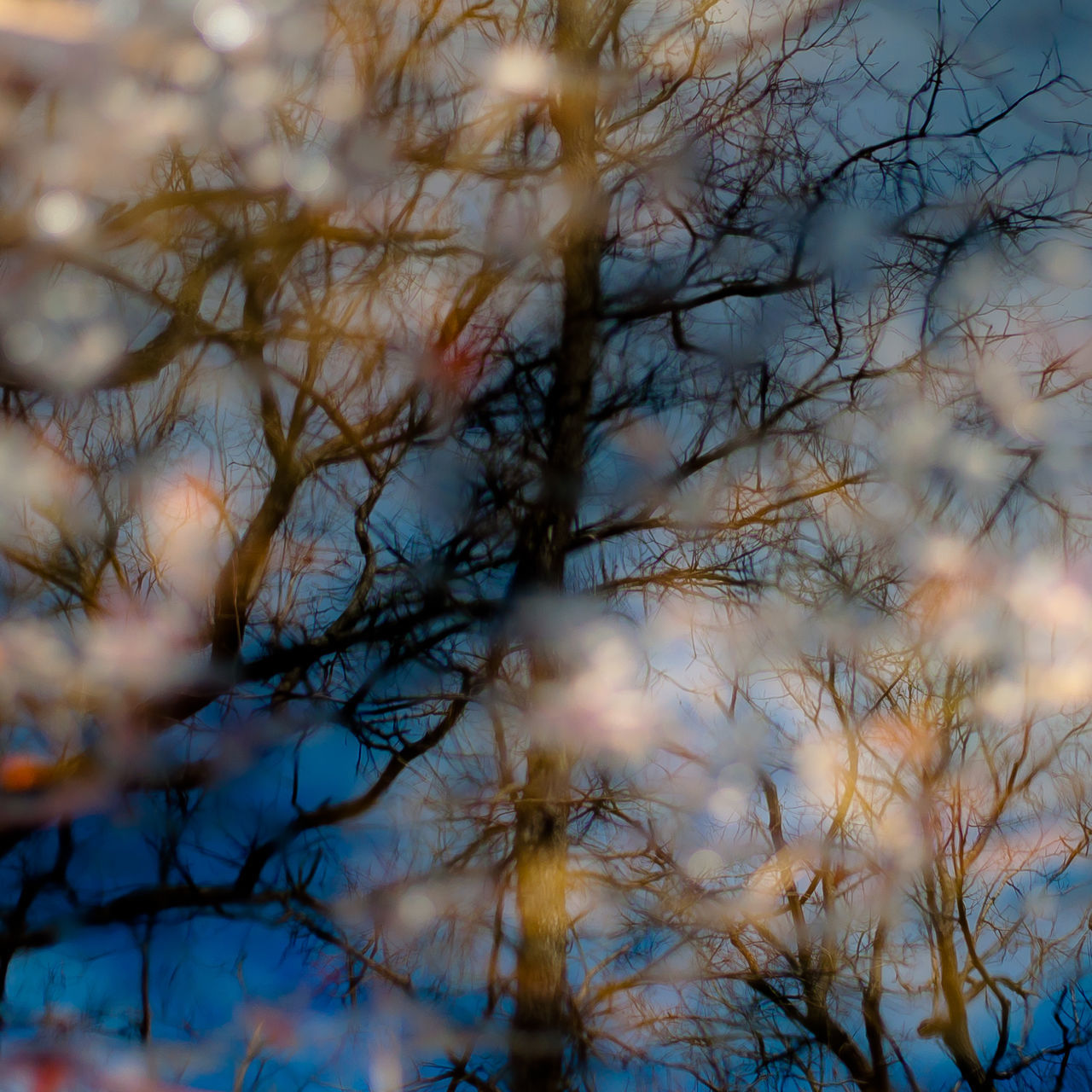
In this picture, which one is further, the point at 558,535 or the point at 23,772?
the point at 558,535

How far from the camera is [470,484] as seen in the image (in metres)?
3.57

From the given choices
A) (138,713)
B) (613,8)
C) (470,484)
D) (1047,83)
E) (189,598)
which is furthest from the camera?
(613,8)

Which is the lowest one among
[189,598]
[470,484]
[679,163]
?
[189,598]

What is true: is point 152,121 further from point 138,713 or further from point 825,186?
point 825,186

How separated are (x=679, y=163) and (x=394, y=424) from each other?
182 cm

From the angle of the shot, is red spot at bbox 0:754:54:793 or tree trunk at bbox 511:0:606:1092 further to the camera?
red spot at bbox 0:754:54:793

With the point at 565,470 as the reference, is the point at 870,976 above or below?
below

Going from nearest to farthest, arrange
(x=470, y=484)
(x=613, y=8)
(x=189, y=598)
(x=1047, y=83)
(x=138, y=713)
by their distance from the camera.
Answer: (x=138, y=713) → (x=189, y=598) → (x=470, y=484) → (x=1047, y=83) → (x=613, y=8)

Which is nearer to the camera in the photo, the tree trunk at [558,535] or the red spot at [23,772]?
the tree trunk at [558,535]

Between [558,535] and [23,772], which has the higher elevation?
[558,535]

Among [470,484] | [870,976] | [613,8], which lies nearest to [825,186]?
[613,8]

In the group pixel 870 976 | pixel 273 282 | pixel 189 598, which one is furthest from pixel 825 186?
pixel 870 976

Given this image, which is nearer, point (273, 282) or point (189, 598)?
point (189, 598)

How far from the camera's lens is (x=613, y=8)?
4.34m
